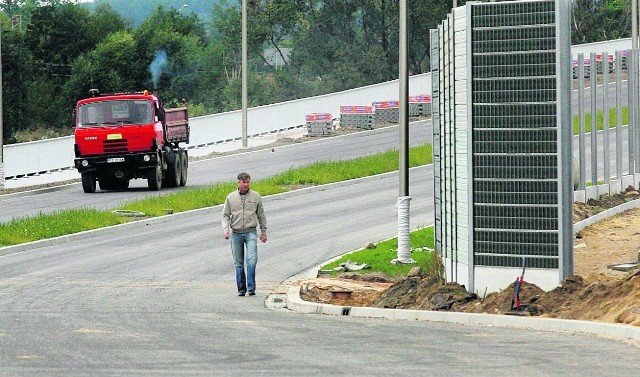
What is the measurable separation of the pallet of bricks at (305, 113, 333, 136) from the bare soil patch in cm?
3873

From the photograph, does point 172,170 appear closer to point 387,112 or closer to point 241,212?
point 387,112

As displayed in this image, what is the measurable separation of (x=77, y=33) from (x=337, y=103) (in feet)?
98.7

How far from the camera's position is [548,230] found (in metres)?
20.0

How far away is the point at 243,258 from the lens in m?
22.5

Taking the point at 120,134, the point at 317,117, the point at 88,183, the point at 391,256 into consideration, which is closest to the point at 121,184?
the point at 88,183

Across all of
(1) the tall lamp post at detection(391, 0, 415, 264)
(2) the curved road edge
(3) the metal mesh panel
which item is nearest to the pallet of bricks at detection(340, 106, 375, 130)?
(1) the tall lamp post at detection(391, 0, 415, 264)

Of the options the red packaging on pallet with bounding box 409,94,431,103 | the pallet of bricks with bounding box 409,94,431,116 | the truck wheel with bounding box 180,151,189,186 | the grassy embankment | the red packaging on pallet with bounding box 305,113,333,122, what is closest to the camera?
the grassy embankment

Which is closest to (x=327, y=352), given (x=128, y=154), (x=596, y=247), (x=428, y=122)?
(x=596, y=247)

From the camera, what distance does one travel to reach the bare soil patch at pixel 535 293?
1750cm

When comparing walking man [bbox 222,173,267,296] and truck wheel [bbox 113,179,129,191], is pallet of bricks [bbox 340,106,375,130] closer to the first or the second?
truck wheel [bbox 113,179,129,191]

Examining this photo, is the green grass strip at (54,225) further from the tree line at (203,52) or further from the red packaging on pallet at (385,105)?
the tree line at (203,52)

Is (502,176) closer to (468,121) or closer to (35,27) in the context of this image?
(468,121)

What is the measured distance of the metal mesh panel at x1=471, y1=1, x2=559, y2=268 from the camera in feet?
65.7

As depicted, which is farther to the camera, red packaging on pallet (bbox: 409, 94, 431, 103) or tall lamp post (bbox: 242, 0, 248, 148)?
red packaging on pallet (bbox: 409, 94, 431, 103)
